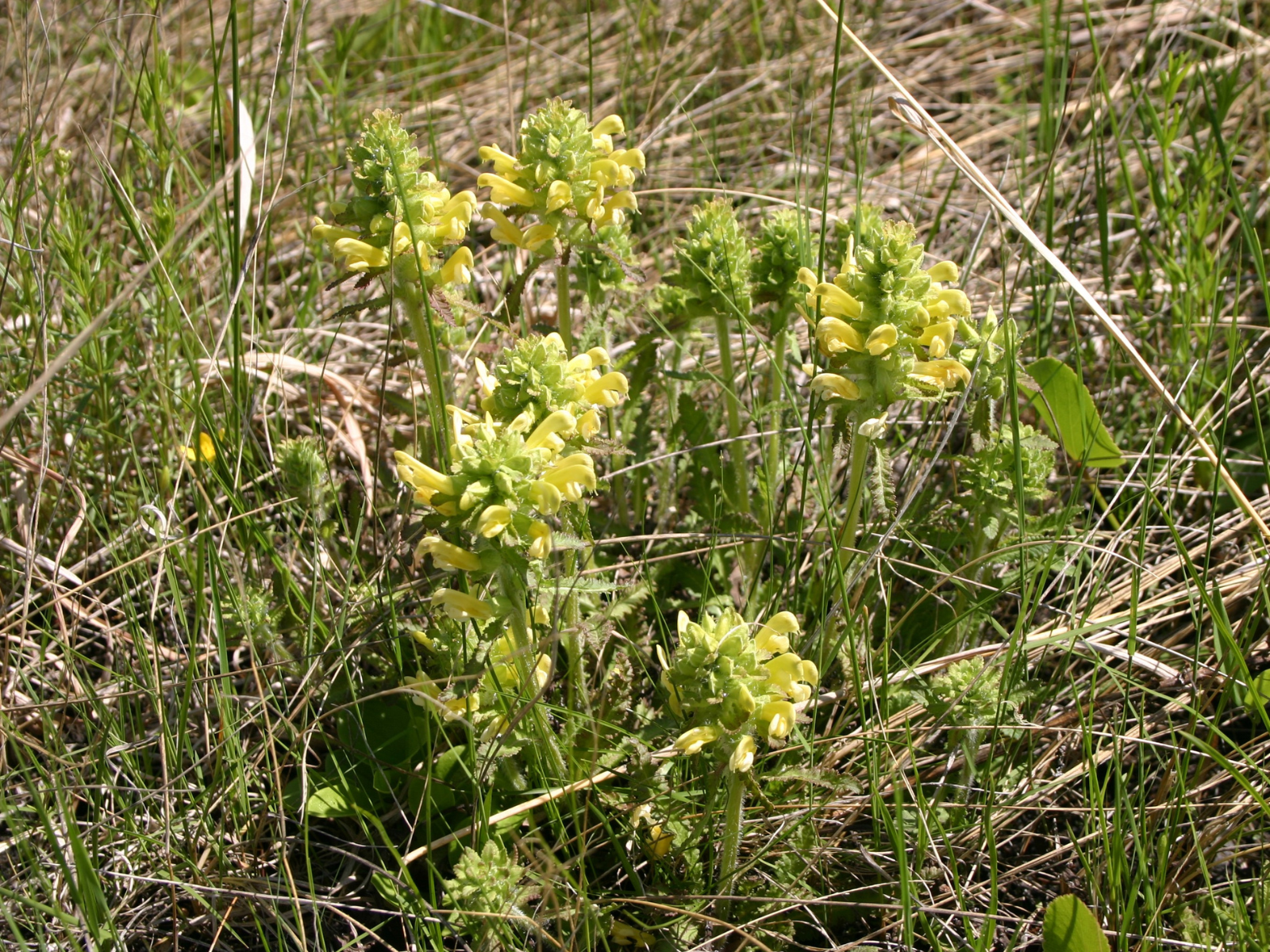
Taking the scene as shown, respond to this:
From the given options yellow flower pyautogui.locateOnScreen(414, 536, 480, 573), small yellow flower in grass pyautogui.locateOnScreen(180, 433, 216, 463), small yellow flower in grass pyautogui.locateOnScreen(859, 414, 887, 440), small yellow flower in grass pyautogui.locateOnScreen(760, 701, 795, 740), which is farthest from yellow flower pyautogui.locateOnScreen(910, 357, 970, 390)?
small yellow flower in grass pyautogui.locateOnScreen(180, 433, 216, 463)

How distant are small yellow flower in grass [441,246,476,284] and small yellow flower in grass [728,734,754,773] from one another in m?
1.17

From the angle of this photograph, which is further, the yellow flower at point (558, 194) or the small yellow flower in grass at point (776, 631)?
the yellow flower at point (558, 194)

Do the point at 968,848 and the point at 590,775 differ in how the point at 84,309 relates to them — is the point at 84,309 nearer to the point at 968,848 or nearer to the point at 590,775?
the point at 590,775

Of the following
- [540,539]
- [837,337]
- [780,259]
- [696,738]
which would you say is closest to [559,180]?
[780,259]

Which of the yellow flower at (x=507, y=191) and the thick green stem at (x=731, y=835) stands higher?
the yellow flower at (x=507, y=191)

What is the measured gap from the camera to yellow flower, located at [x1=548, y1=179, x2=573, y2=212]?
7.40 feet

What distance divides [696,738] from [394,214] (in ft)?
4.03

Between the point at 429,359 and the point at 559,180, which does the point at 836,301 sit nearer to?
the point at 559,180

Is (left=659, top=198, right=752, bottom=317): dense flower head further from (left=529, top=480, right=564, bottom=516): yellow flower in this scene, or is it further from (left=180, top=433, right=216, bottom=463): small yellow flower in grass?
(left=180, top=433, right=216, bottom=463): small yellow flower in grass

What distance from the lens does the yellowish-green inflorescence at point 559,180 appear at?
2.27m

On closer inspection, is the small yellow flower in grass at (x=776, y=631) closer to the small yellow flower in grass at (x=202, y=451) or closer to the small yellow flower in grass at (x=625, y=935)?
the small yellow flower in grass at (x=625, y=935)

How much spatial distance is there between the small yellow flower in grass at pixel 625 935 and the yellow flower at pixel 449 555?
0.77m

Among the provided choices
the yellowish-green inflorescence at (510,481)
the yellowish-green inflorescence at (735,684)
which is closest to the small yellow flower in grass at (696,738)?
the yellowish-green inflorescence at (735,684)

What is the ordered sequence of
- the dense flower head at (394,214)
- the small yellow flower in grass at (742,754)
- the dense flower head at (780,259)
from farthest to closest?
the dense flower head at (780,259)
the dense flower head at (394,214)
the small yellow flower in grass at (742,754)
